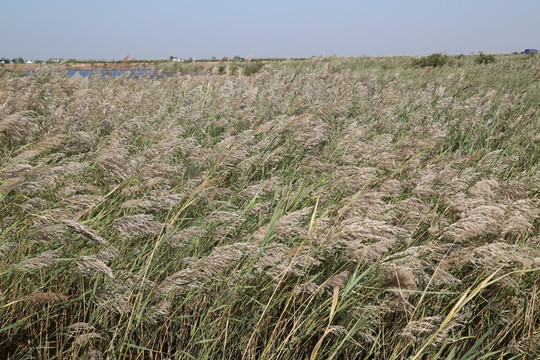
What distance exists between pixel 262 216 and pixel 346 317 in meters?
0.87

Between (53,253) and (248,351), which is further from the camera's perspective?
(248,351)

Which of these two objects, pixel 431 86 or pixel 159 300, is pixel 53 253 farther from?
pixel 431 86

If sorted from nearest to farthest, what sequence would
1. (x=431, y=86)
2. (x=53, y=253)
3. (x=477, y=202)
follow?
1. (x=53, y=253)
2. (x=477, y=202)
3. (x=431, y=86)

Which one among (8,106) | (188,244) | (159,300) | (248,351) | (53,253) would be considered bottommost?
(248,351)

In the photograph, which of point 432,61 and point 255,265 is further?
point 432,61

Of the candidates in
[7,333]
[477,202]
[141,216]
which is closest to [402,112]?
[477,202]

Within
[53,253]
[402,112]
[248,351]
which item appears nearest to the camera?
[53,253]

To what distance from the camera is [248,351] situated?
1886 millimetres

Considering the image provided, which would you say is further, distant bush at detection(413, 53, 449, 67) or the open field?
distant bush at detection(413, 53, 449, 67)

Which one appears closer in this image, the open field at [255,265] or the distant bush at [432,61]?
the open field at [255,265]

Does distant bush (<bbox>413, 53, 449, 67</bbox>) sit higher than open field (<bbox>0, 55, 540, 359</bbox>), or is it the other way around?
distant bush (<bbox>413, 53, 449, 67</bbox>)

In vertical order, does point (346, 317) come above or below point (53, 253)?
below

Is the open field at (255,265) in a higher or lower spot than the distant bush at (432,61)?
lower

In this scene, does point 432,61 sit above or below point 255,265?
above
